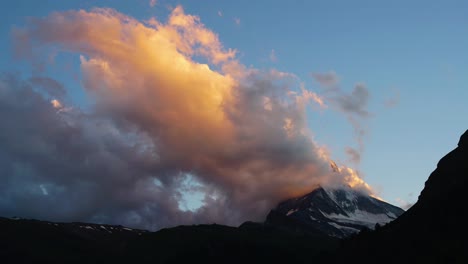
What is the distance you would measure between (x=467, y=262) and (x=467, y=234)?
32417mm

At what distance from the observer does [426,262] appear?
606 feet

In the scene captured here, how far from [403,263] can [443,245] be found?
16680 mm

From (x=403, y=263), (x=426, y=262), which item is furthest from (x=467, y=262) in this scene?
(x=403, y=263)

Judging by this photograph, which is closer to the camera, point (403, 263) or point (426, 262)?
point (426, 262)

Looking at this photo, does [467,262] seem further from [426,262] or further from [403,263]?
[403,263]

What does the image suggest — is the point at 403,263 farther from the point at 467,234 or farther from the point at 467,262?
the point at 467,262

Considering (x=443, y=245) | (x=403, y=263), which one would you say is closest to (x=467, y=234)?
(x=443, y=245)

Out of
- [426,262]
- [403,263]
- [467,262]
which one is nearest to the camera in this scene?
[467,262]

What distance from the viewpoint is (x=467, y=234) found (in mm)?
190125

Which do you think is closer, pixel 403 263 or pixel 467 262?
pixel 467 262

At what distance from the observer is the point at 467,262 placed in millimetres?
160375

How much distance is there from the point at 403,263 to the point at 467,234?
24595 mm

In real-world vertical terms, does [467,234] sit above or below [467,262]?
above

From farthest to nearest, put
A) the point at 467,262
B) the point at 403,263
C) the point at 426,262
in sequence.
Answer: the point at 403,263, the point at 426,262, the point at 467,262
